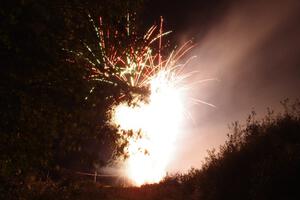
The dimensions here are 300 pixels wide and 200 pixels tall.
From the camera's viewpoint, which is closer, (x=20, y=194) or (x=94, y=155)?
(x=94, y=155)

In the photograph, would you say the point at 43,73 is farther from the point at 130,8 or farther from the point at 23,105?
the point at 130,8

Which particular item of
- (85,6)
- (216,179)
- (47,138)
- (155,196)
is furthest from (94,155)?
(155,196)

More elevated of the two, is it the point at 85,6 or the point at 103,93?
the point at 85,6

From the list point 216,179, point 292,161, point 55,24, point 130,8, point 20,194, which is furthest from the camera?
point 216,179

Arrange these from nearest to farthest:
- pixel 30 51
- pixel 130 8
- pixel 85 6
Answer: pixel 30 51
pixel 85 6
pixel 130 8

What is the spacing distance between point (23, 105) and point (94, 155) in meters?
1.42

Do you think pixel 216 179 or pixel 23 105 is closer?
pixel 23 105

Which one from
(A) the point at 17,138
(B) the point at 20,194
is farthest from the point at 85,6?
(B) the point at 20,194

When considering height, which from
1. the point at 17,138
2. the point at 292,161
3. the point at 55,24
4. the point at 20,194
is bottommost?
the point at 20,194

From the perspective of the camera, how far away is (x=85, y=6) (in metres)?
5.96

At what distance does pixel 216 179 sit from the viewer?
1088 centimetres

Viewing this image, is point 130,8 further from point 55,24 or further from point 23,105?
point 23,105

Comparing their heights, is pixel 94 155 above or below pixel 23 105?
below

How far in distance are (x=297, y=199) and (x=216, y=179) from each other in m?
3.31
